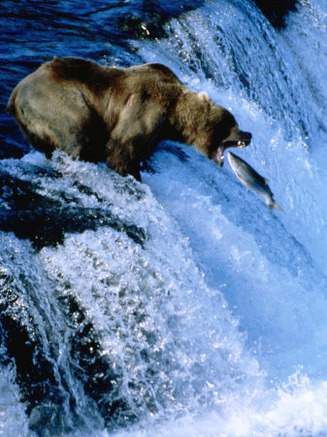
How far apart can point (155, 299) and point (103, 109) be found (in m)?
1.70

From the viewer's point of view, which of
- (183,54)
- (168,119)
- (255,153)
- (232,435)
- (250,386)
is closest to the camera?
(232,435)

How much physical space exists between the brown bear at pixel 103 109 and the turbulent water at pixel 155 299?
18 cm

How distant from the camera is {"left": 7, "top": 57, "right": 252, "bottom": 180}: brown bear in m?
4.41

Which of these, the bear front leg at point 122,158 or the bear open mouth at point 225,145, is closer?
the bear front leg at point 122,158

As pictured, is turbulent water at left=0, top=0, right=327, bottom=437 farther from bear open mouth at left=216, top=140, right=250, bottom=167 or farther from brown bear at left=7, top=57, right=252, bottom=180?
bear open mouth at left=216, top=140, right=250, bottom=167

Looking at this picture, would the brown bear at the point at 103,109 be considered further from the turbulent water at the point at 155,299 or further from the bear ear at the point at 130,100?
the turbulent water at the point at 155,299

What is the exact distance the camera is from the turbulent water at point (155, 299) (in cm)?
329

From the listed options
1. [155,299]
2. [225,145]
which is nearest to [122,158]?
[225,145]

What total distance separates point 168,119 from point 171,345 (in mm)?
1963

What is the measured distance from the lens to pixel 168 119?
481 centimetres

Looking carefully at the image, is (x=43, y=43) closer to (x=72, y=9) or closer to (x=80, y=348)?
(x=72, y=9)

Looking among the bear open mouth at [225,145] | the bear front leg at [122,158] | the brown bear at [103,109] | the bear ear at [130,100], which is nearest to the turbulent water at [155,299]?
the bear front leg at [122,158]

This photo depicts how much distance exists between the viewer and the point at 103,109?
4.61 m

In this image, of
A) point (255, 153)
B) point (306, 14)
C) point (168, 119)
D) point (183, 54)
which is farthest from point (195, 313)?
point (306, 14)
